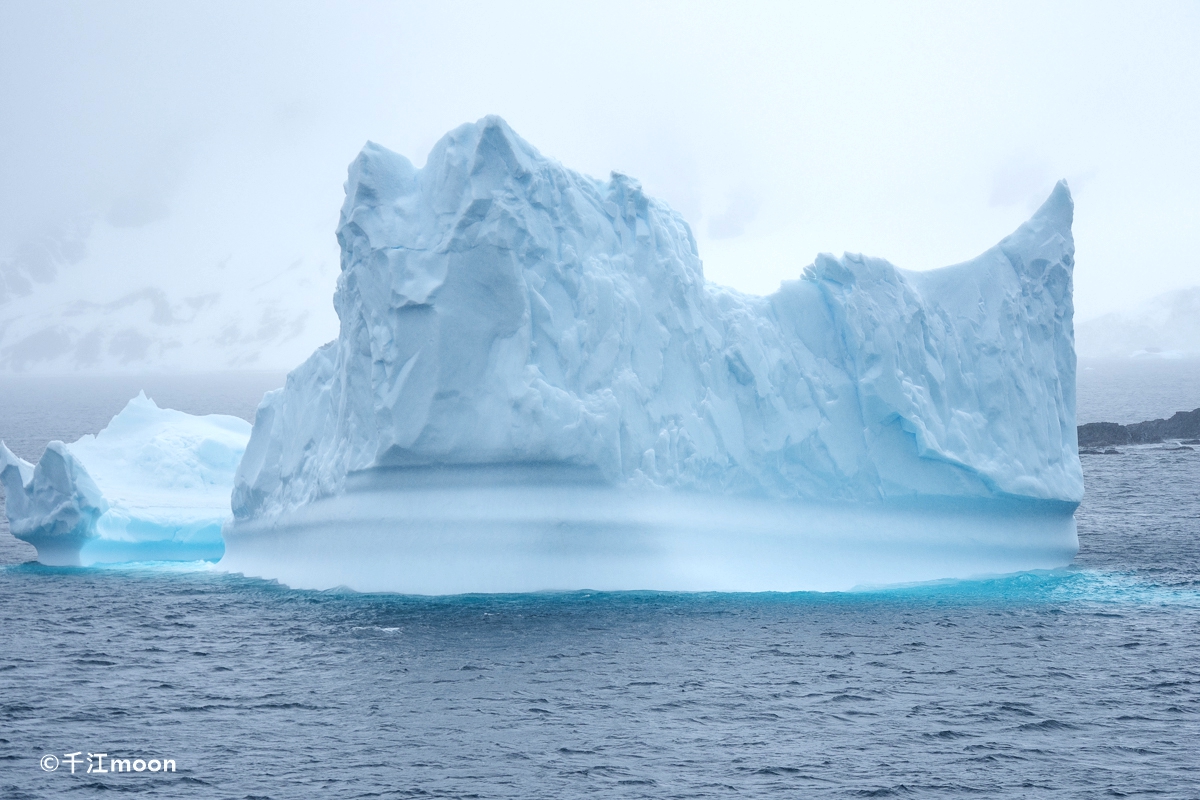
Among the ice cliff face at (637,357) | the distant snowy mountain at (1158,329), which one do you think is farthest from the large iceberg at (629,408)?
the distant snowy mountain at (1158,329)

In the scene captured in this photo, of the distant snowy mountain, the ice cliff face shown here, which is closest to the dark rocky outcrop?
the ice cliff face

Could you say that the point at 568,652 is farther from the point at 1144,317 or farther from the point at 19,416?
the point at 1144,317

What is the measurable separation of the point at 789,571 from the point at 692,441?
9.30ft

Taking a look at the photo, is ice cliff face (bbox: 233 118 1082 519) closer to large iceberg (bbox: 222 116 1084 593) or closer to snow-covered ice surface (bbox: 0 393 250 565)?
large iceberg (bbox: 222 116 1084 593)

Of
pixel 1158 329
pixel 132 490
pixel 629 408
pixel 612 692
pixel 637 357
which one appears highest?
pixel 1158 329

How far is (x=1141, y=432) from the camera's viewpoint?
48.0m

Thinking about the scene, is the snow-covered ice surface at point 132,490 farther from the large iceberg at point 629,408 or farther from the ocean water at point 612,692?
the ocean water at point 612,692

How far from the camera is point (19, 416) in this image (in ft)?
294

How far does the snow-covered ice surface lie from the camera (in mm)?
23534

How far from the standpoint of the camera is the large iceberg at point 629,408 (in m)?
18.6

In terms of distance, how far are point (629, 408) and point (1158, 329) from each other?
178 m

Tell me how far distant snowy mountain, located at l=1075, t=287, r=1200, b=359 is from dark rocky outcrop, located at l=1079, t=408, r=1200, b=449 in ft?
408

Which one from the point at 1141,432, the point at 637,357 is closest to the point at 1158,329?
the point at 1141,432

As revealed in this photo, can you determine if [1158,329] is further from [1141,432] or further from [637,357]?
[637,357]
